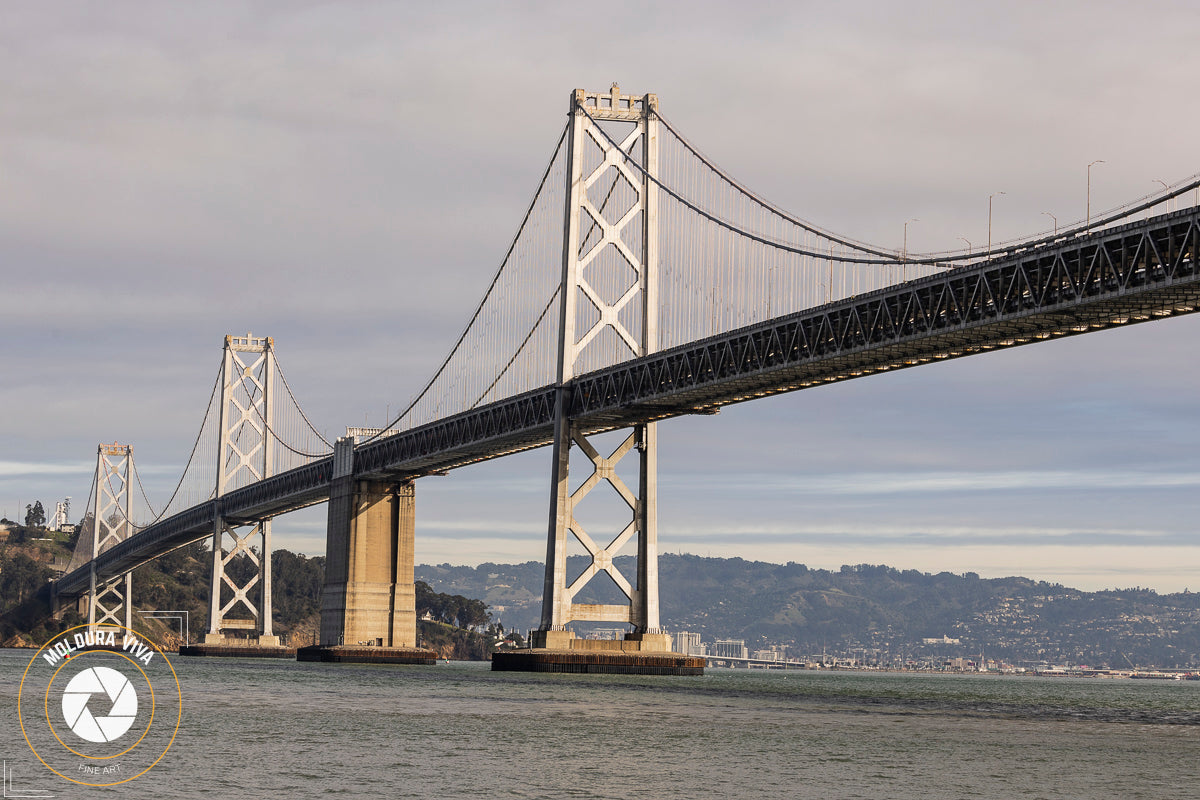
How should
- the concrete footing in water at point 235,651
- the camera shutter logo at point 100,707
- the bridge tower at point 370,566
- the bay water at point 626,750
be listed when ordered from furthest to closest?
the concrete footing in water at point 235,651
the bridge tower at point 370,566
the camera shutter logo at point 100,707
the bay water at point 626,750

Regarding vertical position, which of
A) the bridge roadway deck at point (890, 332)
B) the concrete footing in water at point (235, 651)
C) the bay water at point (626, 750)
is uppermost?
the bridge roadway deck at point (890, 332)

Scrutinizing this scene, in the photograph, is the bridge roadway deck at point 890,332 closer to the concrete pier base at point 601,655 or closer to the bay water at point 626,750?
the concrete pier base at point 601,655

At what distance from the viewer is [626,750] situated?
30.1 metres

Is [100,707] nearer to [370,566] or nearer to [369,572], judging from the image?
[369,572]

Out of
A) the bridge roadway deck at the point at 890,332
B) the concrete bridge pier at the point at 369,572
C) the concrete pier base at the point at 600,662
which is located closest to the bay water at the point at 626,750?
the concrete pier base at the point at 600,662

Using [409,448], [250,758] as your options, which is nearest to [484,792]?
[250,758]

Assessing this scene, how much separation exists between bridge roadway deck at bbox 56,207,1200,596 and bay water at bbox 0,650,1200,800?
9.60 metres

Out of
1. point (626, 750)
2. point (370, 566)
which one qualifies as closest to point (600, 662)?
point (626, 750)

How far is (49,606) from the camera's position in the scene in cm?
16250

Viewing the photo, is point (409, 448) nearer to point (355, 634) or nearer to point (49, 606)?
point (355, 634)

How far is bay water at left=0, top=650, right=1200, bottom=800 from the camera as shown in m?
24.5

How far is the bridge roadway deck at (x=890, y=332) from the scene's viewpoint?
37.1 meters

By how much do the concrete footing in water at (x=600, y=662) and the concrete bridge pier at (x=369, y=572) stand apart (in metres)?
23.9

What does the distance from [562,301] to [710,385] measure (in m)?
10.4
